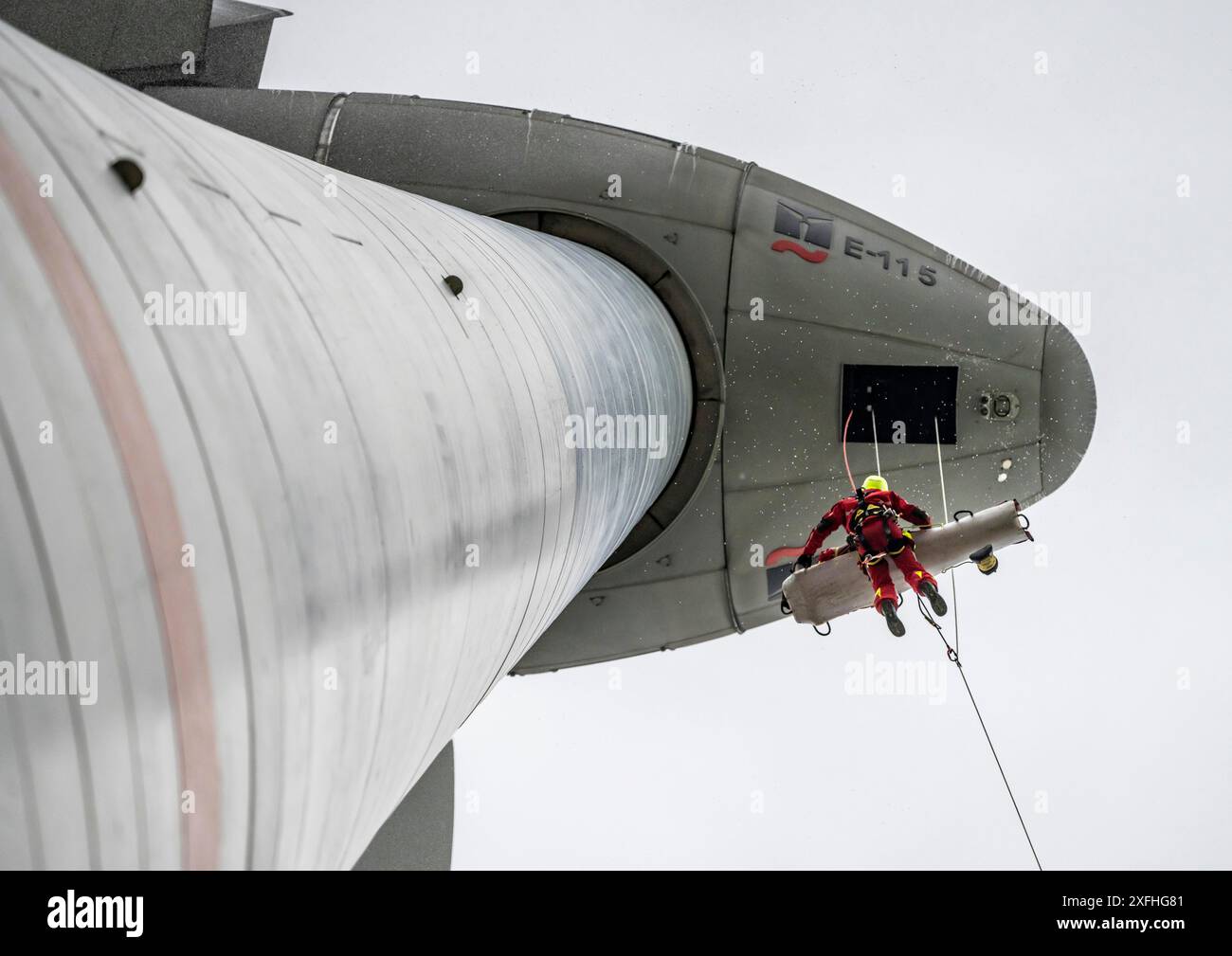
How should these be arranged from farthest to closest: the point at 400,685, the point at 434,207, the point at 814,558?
the point at 814,558 < the point at 434,207 < the point at 400,685

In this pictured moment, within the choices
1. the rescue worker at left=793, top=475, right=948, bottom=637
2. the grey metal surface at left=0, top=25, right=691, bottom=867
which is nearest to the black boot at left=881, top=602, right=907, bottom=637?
the rescue worker at left=793, top=475, right=948, bottom=637

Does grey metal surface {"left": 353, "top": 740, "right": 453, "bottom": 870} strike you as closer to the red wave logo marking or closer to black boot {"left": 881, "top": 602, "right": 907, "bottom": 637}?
black boot {"left": 881, "top": 602, "right": 907, "bottom": 637}

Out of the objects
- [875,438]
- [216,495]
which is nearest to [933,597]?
[875,438]

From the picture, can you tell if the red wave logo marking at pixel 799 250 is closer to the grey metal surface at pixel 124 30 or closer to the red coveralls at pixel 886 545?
the red coveralls at pixel 886 545

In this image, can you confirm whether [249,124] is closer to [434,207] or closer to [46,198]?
[434,207]

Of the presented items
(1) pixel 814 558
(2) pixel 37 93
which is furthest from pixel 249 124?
(2) pixel 37 93

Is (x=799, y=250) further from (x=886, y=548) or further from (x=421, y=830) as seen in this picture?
(x=421, y=830)
